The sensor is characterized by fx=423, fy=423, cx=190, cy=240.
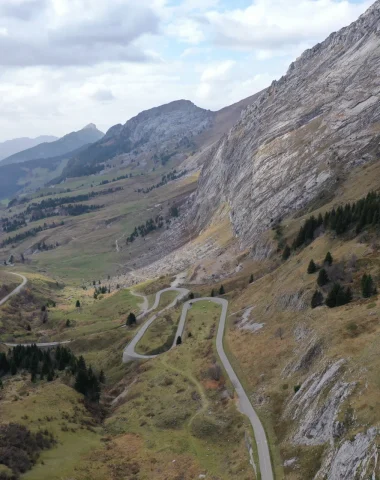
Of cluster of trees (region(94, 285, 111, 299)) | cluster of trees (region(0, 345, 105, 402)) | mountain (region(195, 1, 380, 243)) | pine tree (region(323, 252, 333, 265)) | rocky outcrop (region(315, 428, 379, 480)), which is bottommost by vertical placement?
cluster of trees (region(94, 285, 111, 299))

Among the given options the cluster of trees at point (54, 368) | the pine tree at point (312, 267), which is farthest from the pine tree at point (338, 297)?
the cluster of trees at point (54, 368)

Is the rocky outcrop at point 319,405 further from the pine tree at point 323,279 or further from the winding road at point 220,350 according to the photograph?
the pine tree at point 323,279

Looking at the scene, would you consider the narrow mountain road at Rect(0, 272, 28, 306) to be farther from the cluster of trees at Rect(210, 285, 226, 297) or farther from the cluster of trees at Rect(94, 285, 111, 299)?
the cluster of trees at Rect(210, 285, 226, 297)

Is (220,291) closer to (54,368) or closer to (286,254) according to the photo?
(286,254)

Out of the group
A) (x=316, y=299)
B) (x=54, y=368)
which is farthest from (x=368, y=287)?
(x=54, y=368)

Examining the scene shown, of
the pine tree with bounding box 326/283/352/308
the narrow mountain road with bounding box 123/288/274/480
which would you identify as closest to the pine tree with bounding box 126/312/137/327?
the narrow mountain road with bounding box 123/288/274/480
